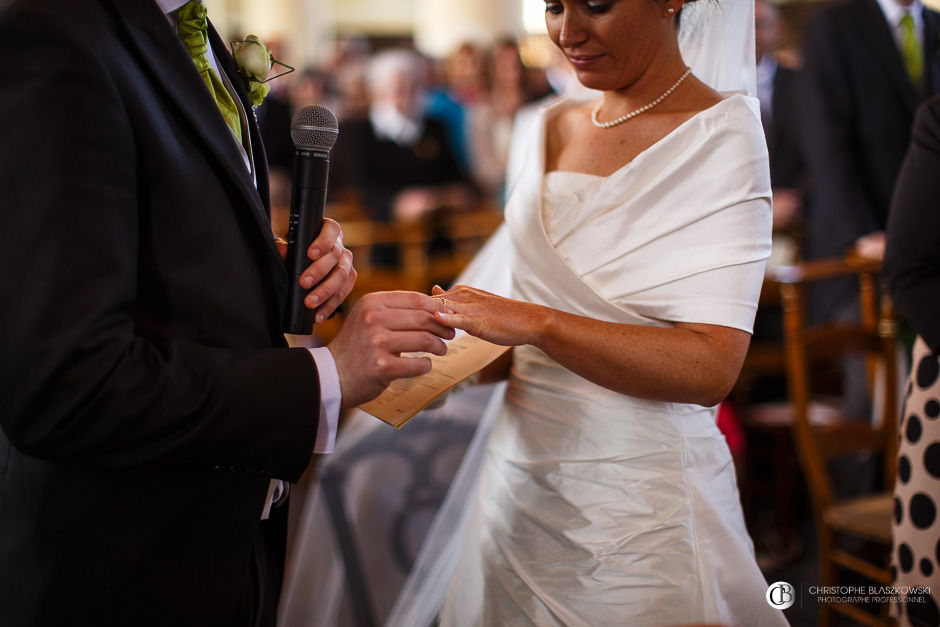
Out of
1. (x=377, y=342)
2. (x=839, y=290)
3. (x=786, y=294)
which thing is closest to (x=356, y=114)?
(x=839, y=290)

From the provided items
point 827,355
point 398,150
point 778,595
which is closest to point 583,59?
point 778,595

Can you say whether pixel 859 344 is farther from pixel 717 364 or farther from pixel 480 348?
pixel 480 348

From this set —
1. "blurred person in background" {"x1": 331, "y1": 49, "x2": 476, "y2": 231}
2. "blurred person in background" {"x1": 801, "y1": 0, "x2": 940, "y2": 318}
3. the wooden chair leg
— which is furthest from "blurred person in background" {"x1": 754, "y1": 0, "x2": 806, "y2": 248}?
the wooden chair leg

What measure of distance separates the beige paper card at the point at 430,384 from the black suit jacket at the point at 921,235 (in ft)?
3.24

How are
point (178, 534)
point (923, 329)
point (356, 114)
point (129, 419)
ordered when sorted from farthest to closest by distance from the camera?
point (356, 114) < point (923, 329) < point (178, 534) < point (129, 419)

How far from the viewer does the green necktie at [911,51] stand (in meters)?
3.73

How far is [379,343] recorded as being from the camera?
1.28 m

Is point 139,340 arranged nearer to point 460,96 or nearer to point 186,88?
point 186,88

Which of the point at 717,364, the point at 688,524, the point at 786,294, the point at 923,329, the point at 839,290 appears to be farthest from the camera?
the point at 839,290

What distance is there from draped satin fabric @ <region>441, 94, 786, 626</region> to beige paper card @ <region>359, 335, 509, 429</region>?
0.22 metres

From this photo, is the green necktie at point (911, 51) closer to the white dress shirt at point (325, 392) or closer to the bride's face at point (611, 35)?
the bride's face at point (611, 35)

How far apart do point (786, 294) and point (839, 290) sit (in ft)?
4.09

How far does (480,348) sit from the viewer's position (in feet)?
5.16

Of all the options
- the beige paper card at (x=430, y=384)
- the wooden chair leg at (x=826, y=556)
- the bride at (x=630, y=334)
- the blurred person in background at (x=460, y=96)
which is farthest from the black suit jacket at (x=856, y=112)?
the blurred person in background at (x=460, y=96)
